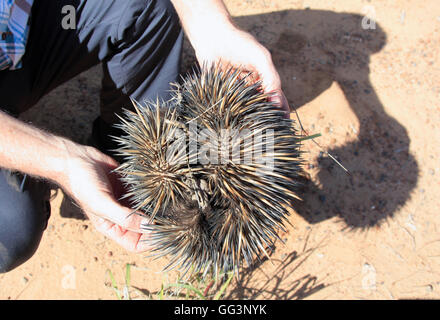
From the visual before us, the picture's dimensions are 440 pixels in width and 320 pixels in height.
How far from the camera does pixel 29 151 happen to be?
2191 mm

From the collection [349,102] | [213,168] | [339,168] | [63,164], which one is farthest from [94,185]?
[349,102]

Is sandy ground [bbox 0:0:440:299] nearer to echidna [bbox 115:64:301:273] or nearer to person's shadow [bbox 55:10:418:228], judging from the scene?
person's shadow [bbox 55:10:418:228]

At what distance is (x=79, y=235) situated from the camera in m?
3.01

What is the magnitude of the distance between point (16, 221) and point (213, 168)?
144 cm

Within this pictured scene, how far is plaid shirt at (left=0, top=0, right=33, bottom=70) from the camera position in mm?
2187

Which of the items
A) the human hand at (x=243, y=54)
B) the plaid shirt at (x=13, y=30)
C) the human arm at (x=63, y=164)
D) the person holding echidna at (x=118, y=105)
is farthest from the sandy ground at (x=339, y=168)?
the plaid shirt at (x=13, y=30)

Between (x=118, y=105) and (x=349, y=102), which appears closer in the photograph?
(x=118, y=105)

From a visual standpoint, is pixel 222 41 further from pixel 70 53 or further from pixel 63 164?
pixel 63 164

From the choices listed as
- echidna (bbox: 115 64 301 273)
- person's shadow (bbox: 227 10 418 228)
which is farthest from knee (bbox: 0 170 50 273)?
person's shadow (bbox: 227 10 418 228)

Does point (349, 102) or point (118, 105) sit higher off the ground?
point (118, 105)

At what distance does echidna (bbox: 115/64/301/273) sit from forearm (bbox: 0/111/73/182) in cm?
48

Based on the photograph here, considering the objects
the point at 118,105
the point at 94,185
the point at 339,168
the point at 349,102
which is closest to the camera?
the point at 94,185

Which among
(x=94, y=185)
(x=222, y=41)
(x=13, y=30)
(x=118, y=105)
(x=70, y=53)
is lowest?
(x=118, y=105)
